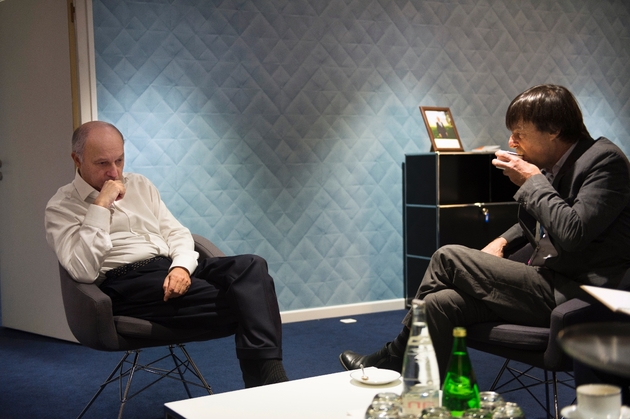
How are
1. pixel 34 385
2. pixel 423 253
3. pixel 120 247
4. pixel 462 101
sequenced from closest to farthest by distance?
pixel 120 247, pixel 34 385, pixel 423 253, pixel 462 101

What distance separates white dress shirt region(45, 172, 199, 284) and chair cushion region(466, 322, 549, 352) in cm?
115

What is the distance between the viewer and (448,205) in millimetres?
4867

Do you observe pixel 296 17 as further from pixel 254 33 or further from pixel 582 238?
pixel 582 238

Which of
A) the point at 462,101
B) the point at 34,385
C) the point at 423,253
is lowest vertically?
the point at 34,385

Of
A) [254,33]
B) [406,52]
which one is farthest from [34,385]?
[406,52]

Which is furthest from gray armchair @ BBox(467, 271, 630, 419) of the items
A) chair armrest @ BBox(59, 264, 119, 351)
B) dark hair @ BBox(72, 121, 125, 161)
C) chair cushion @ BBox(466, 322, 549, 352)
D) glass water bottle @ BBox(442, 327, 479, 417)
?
dark hair @ BBox(72, 121, 125, 161)

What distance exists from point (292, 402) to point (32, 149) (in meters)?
3.29

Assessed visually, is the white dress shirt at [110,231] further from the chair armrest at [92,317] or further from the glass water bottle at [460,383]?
the glass water bottle at [460,383]

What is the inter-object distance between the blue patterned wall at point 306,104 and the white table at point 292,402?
8.87ft

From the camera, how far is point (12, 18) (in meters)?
4.45

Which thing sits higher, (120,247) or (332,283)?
(120,247)

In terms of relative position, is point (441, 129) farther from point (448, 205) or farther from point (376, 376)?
point (376, 376)

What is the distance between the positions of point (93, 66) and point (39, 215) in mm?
1048

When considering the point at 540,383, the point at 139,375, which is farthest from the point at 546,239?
the point at 139,375
